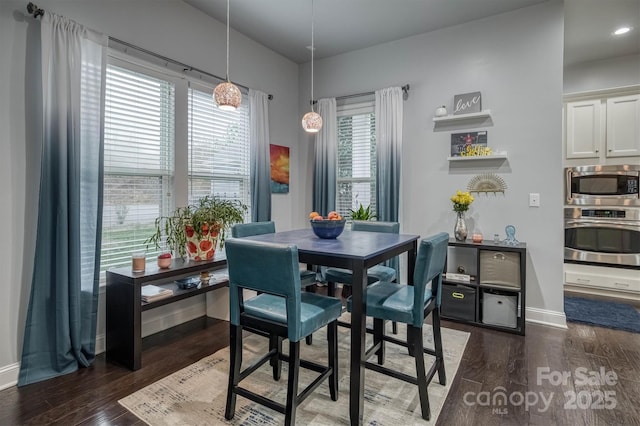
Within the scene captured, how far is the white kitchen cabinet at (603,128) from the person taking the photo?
3955 millimetres

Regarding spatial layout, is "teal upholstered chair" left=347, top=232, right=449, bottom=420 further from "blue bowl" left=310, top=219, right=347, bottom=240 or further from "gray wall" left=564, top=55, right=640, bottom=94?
"gray wall" left=564, top=55, right=640, bottom=94

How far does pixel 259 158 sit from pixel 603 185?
13.1 feet

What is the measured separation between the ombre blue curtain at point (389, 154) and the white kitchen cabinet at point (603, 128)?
7.36 feet

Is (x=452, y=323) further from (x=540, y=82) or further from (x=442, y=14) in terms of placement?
(x=442, y=14)

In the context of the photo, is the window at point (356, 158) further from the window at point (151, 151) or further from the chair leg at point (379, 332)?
the chair leg at point (379, 332)

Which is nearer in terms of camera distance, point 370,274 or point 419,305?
point 419,305

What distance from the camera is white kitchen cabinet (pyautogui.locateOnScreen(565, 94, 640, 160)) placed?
3955 mm

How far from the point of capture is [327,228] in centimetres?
238

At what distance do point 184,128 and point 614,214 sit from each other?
480 centimetres

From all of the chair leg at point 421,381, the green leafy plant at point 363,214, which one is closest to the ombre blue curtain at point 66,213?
the chair leg at point 421,381

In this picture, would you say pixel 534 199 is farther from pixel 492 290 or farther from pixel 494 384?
pixel 494 384

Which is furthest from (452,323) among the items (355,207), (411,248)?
(355,207)

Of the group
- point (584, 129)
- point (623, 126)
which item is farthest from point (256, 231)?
point (623, 126)

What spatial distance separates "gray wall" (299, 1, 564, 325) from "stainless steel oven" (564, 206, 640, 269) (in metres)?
1.25
